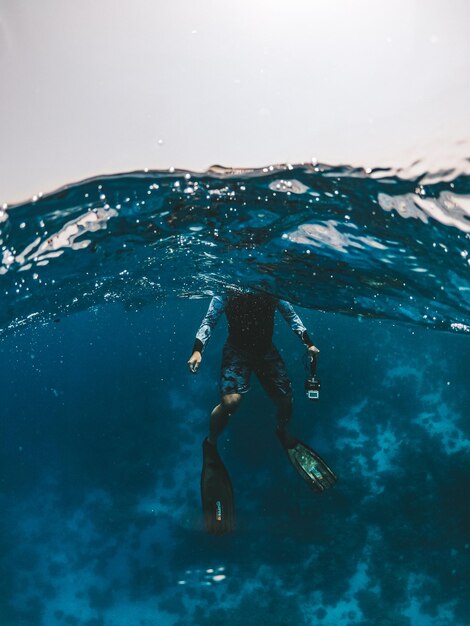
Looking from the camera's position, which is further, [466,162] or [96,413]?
[96,413]

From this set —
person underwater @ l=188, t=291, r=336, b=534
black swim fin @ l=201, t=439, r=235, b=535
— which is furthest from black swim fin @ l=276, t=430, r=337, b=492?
black swim fin @ l=201, t=439, r=235, b=535

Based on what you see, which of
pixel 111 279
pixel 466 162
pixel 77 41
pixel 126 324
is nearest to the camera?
pixel 77 41

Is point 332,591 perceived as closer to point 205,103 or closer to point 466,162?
point 466,162

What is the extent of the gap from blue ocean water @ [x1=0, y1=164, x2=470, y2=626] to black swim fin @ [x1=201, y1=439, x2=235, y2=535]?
170 inches

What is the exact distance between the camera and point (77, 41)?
446cm

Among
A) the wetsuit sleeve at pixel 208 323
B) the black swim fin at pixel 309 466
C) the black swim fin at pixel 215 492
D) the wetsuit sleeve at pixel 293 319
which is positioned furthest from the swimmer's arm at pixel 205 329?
the black swim fin at pixel 309 466

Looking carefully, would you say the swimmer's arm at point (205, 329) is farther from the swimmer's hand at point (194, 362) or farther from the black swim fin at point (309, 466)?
the black swim fin at point (309, 466)

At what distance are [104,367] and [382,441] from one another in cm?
2052

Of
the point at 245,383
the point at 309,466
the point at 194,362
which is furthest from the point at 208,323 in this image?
the point at 309,466

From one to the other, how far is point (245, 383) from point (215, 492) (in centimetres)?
260

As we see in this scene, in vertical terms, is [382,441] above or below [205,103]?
above

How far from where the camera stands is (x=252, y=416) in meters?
21.7

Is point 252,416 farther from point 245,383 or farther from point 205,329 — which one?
point 205,329

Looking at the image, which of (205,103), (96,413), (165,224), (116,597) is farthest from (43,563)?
(205,103)
